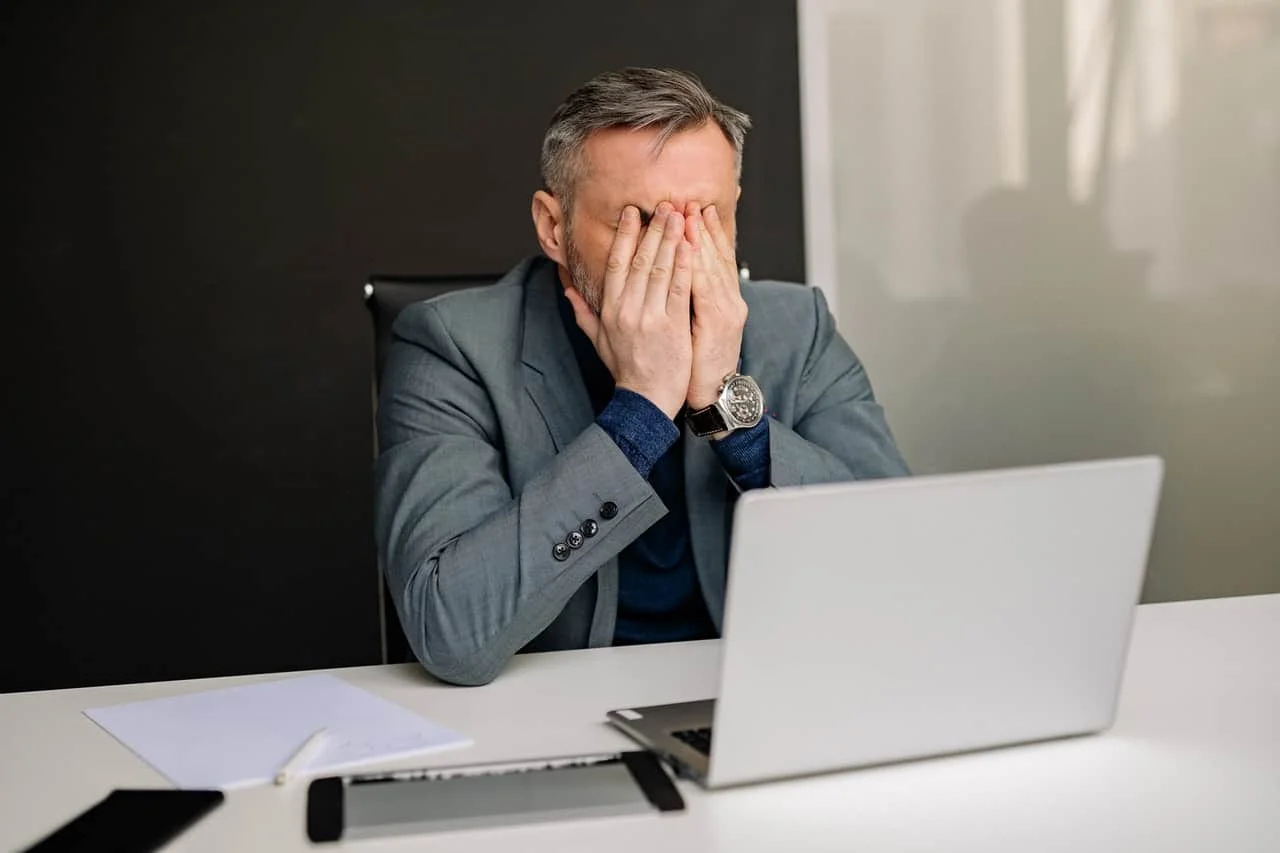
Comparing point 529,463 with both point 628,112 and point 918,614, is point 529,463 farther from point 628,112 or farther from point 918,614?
point 918,614

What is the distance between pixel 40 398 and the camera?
266cm

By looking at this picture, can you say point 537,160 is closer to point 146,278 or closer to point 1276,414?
point 146,278

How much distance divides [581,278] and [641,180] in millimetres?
166

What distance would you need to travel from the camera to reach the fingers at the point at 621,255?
166 cm

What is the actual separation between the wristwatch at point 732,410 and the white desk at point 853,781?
39 cm

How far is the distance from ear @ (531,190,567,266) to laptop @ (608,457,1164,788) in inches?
38.1

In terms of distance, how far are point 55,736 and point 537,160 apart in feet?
6.31

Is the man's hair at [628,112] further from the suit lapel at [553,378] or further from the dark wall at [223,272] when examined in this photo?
the dark wall at [223,272]

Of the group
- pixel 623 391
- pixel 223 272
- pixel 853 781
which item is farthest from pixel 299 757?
pixel 223 272

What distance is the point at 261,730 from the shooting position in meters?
1.13

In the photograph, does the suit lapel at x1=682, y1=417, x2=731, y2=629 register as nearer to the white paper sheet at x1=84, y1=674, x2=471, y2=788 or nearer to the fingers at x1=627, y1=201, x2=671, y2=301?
the fingers at x1=627, y1=201, x2=671, y2=301

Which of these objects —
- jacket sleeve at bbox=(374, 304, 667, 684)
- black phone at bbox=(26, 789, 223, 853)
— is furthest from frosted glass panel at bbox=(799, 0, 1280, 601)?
black phone at bbox=(26, 789, 223, 853)

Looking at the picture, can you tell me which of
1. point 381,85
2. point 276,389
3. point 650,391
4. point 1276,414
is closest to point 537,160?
point 381,85

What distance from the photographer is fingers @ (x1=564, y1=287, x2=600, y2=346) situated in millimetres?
1705
